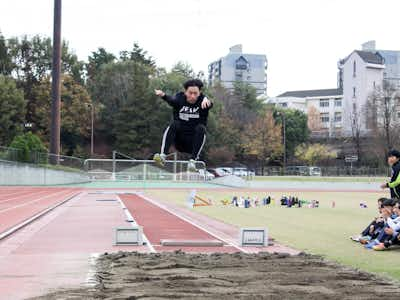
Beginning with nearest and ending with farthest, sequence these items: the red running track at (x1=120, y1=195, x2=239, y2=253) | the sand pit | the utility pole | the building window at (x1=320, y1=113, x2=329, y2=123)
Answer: the sand pit → the red running track at (x1=120, y1=195, x2=239, y2=253) → the utility pole → the building window at (x1=320, y1=113, x2=329, y2=123)

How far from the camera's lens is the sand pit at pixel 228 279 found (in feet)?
24.1

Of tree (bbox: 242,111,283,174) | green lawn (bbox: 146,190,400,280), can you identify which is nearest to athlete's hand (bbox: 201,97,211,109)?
green lawn (bbox: 146,190,400,280)

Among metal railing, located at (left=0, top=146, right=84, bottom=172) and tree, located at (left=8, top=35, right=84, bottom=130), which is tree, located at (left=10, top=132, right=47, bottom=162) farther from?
tree, located at (left=8, top=35, right=84, bottom=130)

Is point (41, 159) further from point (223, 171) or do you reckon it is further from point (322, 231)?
point (322, 231)

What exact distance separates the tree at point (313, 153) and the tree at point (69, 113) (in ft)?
102

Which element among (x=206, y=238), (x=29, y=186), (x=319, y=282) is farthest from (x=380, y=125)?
(x=319, y=282)

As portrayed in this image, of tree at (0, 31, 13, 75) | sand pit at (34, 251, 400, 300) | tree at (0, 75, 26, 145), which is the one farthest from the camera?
tree at (0, 31, 13, 75)

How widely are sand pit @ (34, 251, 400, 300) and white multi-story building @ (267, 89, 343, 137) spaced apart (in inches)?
3787

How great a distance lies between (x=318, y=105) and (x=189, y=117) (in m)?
117

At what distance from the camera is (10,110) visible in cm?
6375

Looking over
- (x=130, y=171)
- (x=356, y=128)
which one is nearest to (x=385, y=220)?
(x=130, y=171)

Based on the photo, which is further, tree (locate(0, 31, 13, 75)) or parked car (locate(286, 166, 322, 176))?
tree (locate(0, 31, 13, 75))

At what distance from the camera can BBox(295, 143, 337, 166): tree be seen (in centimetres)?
8219

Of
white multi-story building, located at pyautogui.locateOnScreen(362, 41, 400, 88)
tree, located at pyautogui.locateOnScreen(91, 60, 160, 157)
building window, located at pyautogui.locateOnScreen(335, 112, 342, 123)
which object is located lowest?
tree, located at pyautogui.locateOnScreen(91, 60, 160, 157)
